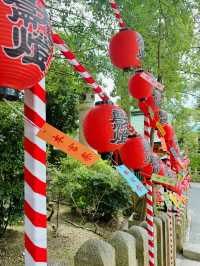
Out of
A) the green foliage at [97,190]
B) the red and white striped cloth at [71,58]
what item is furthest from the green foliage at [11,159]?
the red and white striped cloth at [71,58]

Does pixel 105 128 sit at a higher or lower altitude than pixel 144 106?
lower

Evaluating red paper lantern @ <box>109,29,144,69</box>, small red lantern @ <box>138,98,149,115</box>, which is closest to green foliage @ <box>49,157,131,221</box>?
small red lantern @ <box>138,98,149,115</box>

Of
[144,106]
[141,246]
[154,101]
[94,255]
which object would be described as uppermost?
[154,101]

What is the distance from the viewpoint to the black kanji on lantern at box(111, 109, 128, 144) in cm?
252

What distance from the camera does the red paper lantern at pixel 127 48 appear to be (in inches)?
128

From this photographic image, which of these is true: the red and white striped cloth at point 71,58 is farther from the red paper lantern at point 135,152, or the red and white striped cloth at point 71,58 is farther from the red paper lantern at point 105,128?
the red paper lantern at point 135,152

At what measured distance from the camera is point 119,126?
256 centimetres

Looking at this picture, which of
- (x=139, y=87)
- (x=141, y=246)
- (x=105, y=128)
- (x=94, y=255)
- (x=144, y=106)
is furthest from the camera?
(x=144, y=106)

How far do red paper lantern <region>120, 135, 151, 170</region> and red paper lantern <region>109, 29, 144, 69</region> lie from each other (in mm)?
733

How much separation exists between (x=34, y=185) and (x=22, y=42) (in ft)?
2.42

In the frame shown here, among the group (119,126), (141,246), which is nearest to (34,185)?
(119,126)

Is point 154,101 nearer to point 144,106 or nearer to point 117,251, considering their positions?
point 144,106

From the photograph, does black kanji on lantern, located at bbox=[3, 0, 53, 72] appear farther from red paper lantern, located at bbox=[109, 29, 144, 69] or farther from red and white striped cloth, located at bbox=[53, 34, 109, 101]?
red paper lantern, located at bbox=[109, 29, 144, 69]

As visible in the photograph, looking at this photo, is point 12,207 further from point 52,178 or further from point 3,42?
point 3,42
